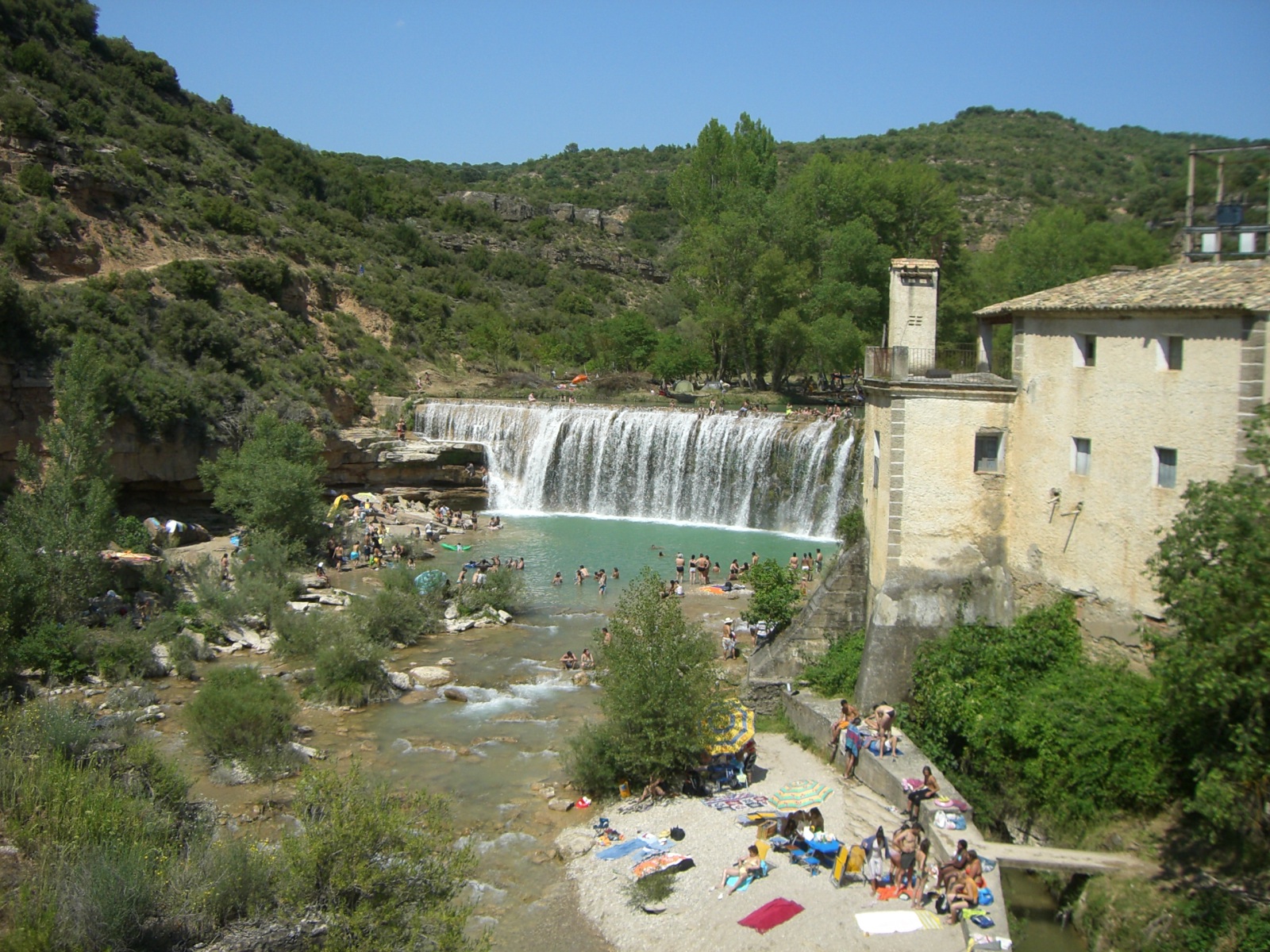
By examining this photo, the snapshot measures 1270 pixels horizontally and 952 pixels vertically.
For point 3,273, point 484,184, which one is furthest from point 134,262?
point 484,184

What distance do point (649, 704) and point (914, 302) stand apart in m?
7.25

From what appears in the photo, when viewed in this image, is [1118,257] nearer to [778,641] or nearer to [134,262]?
[778,641]

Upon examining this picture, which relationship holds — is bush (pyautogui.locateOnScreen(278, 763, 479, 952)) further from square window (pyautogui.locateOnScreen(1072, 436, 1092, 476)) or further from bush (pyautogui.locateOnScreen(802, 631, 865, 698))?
square window (pyautogui.locateOnScreen(1072, 436, 1092, 476))

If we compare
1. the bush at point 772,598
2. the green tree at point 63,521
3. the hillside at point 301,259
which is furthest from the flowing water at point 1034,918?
the hillside at point 301,259

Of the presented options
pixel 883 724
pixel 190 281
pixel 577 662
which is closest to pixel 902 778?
pixel 883 724

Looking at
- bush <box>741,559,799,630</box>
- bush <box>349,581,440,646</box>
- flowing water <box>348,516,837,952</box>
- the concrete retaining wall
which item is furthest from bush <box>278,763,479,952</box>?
bush <box>349,581,440,646</box>

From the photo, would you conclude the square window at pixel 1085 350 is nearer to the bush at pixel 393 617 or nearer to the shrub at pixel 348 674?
the shrub at pixel 348 674

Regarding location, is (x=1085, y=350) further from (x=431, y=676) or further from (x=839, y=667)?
(x=431, y=676)

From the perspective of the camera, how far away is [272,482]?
1060 inches

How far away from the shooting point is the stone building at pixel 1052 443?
36.7ft

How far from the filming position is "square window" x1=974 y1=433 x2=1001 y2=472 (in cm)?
1383

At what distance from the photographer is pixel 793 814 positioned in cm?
1177

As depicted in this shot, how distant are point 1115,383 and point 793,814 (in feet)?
21.6

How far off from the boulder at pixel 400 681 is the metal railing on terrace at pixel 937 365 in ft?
32.7
